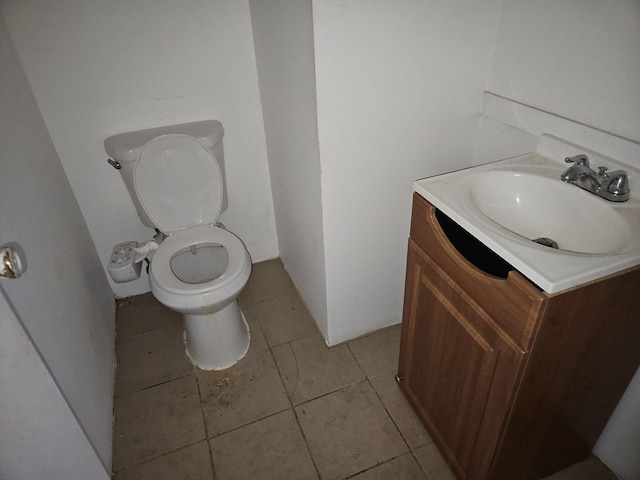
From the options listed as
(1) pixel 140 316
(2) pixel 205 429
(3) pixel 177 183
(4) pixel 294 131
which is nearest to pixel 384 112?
(4) pixel 294 131

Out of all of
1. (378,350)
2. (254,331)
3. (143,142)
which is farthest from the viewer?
(254,331)

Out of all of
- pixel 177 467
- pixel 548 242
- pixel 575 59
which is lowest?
pixel 177 467

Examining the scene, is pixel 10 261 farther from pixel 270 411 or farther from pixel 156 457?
pixel 270 411

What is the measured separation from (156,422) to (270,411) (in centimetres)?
43

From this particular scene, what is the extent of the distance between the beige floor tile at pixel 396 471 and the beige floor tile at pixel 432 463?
0.02 meters

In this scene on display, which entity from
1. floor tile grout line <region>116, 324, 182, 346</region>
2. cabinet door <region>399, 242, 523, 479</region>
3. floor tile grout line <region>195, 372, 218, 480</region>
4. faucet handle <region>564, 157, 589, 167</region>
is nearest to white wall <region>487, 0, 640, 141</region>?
faucet handle <region>564, 157, 589, 167</region>

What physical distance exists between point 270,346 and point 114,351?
0.69 m

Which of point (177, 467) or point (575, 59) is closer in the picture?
point (575, 59)

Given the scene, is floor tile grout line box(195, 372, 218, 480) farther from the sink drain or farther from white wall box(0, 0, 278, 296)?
the sink drain

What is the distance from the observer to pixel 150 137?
5.55ft

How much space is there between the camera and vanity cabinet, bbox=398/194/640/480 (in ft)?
2.86

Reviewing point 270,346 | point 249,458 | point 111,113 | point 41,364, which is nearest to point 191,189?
point 111,113

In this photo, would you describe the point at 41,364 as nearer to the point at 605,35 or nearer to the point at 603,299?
the point at 603,299

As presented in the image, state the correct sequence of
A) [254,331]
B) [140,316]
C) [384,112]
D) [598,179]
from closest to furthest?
[598,179] → [384,112] → [254,331] → [140,316]
